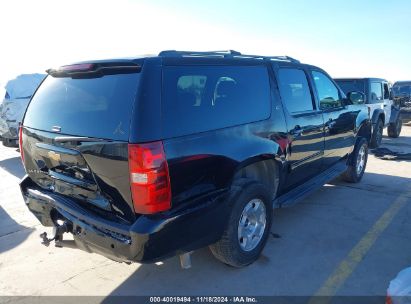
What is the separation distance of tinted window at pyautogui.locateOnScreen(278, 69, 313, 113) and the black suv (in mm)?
95

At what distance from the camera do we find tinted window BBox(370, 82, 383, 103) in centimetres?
966

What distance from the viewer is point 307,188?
444cm

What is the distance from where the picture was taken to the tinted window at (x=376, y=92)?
9656 millimetres

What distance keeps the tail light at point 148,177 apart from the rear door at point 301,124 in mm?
1975

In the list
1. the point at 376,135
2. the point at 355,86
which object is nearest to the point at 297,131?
the point at 355,86

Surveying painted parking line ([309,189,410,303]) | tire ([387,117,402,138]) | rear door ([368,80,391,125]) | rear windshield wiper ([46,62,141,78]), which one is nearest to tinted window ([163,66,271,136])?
rear windshield wiper ([46,62,141,78])

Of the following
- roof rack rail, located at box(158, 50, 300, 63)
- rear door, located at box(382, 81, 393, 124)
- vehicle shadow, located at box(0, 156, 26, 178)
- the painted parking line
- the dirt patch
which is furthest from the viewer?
rear door, located at box(382, 81, 393, 124)

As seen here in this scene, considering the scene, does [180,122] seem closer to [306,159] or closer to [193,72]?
[193,72]

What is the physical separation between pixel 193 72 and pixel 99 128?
0.88 m

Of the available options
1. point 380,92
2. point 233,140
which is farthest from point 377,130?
point 233,140

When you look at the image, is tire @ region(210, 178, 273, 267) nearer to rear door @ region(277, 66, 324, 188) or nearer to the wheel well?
the wheel well

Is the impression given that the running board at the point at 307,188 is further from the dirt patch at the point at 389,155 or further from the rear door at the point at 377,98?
the rear door at the point at 377,98

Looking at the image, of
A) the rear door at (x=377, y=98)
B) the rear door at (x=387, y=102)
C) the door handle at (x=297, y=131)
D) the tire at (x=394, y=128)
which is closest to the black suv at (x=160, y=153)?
the door handle at (x=297, y=131)

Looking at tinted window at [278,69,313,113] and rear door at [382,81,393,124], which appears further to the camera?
rear door at [382,81,393,124]
